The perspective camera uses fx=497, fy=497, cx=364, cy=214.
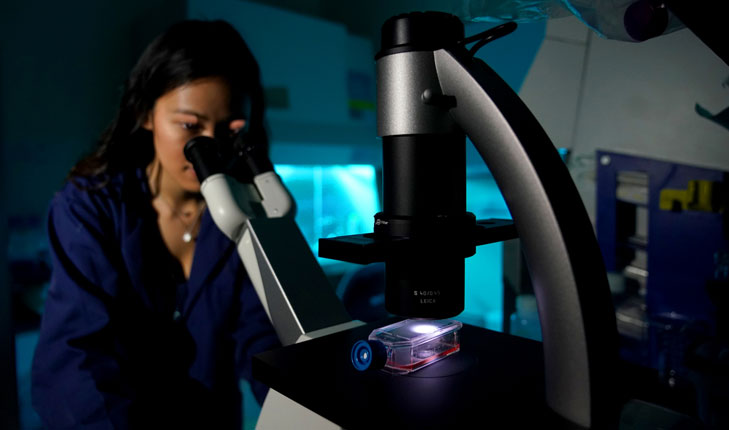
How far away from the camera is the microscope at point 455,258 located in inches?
15.4

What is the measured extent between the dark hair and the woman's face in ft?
0.07

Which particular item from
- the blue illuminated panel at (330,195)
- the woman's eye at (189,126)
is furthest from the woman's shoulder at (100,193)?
the blue illuminated panel at (330,195)

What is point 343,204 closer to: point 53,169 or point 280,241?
point 53,169

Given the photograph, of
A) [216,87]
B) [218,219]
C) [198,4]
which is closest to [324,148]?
[198,4]

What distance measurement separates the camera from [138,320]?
1164 millimetres

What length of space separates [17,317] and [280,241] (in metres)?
1.39

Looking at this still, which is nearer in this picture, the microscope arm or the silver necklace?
the microscope arm

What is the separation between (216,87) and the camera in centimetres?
113

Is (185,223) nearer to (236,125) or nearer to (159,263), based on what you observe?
(159,263)

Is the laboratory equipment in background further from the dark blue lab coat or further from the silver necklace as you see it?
the silver necklace

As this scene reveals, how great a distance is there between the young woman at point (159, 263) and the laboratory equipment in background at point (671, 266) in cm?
74

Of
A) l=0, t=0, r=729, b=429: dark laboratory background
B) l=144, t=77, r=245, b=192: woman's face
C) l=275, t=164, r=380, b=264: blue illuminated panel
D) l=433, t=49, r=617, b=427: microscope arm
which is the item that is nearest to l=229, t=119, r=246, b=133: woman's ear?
l=144, t=77, r=245, b=192: woman's face

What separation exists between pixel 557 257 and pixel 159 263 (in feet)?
3.53

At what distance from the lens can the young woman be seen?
1037 mm
